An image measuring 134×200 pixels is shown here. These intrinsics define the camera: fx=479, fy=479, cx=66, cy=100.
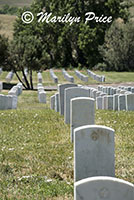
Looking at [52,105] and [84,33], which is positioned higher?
[84,33]

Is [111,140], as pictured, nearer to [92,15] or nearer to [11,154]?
[11,154]

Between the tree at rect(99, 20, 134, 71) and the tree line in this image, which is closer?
the tree at rect(99, 20, 134, 71)

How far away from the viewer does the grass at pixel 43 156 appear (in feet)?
22.1

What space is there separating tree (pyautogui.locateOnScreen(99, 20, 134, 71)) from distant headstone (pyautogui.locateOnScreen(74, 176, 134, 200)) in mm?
57304

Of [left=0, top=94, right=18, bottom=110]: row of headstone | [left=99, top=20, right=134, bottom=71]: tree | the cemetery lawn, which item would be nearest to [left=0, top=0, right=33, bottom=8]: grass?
[left=99, top=20, right=134, bottom=71]: tree

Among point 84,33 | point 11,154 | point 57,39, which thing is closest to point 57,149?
point 11,154

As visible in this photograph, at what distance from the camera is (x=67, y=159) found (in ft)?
28.3

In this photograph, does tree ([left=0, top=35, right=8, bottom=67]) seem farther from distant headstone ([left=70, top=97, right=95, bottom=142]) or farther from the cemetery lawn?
distant headstone ([left=70, top=97, right=95, bottom=142])

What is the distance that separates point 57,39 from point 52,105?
5289 centimetres

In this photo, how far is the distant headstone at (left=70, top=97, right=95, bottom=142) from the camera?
8.93 meters

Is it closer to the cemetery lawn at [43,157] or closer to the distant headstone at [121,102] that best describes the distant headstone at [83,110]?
the cemetery lawn at [43,157]

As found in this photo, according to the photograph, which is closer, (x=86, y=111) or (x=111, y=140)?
(x=111, y=140)

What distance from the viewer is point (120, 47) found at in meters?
61.3

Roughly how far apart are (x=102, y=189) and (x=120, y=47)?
57853 mm
